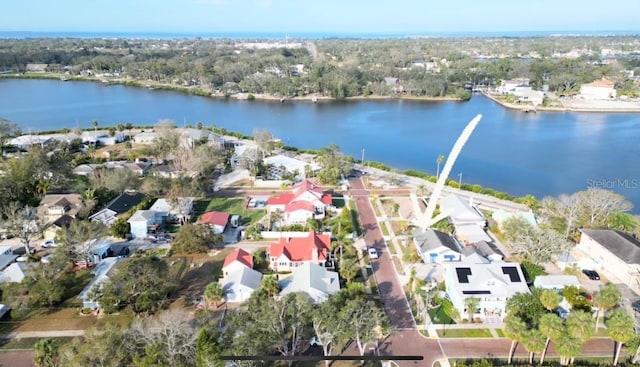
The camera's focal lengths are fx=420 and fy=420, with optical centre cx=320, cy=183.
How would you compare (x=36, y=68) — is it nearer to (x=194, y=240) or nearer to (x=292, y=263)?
(x=194, y=240)

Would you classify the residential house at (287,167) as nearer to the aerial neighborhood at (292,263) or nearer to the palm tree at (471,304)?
the aerial neighborhood at (292,263)

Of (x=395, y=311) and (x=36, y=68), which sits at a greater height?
(x=36, y=68)

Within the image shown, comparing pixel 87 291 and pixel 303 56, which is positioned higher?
pixel 303 56

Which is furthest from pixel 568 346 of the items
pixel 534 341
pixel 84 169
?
pixel 84 169

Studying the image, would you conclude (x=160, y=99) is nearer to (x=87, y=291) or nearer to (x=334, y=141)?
(x=334, y=141)

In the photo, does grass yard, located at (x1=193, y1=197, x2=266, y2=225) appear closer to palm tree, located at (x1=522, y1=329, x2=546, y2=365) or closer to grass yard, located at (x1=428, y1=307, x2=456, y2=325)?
grass yard, located at (x1=428, y1=307, x2=456, y2=325)

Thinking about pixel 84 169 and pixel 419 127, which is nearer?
pixel 84 169

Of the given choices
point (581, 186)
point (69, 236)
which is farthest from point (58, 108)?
point (581, 186)
